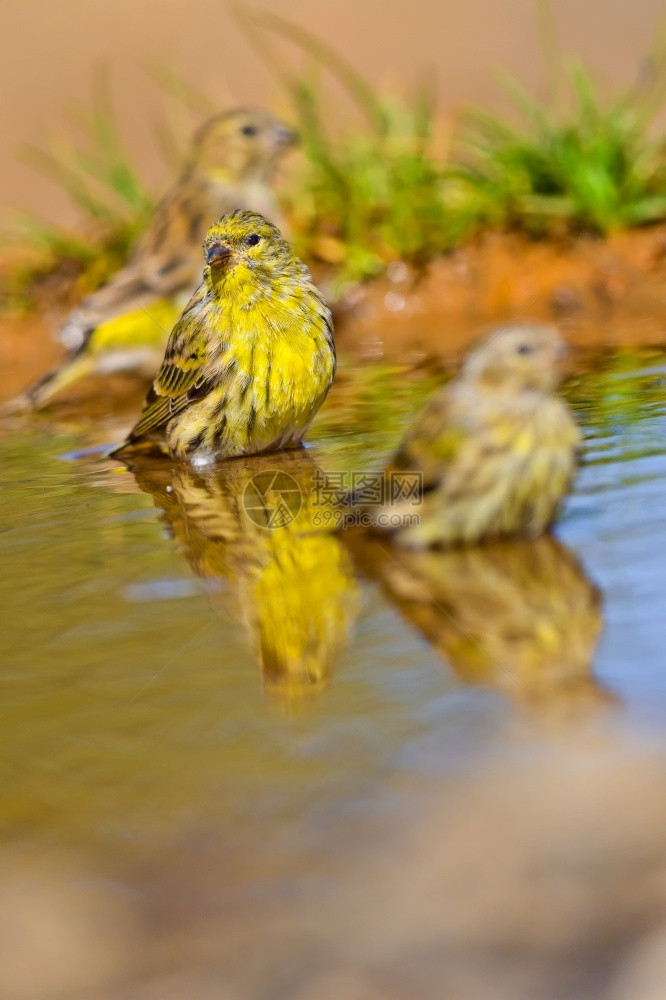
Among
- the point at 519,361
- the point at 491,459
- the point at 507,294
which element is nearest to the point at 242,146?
the point at 507,294

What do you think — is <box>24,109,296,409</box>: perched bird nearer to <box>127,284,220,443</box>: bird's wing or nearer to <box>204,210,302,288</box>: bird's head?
<box>127,284,220,443</box>: bird's wing

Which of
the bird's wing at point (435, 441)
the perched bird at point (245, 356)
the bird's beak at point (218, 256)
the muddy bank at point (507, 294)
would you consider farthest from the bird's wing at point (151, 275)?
the bird's wing at point (435, 441)

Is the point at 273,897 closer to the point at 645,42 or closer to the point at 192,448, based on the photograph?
the point at 192,448

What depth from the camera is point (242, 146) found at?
8.23 metres

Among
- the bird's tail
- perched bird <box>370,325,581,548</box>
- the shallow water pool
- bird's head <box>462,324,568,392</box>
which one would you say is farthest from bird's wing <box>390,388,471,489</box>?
the bird's tail

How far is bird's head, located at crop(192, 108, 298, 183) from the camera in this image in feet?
27.0

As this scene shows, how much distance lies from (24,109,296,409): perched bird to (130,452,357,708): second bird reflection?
235 cm

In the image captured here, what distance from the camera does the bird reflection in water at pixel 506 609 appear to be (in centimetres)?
241

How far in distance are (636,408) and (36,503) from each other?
1976 mm

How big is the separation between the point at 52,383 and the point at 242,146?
2.24m

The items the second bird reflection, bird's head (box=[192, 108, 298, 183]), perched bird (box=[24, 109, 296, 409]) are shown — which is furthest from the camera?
bird's head (box=[192, 108, 298, 183])

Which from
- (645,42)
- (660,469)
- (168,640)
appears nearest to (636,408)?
(660,469)

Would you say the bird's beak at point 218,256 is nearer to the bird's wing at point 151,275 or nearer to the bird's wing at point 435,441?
the bird's wing at point 435,441

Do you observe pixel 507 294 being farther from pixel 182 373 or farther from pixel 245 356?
pixel 245 356
